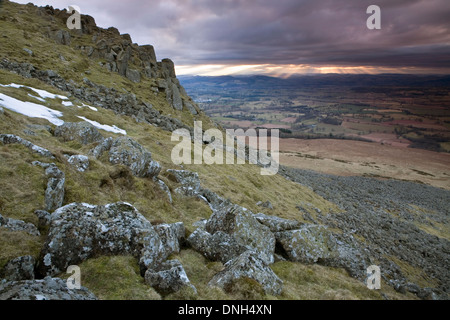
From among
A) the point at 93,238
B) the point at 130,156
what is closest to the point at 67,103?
the point at 130,156

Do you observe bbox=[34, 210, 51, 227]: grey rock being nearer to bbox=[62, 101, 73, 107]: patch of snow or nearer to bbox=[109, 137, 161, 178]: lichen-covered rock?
bbox=[109, 137, 161, 178]: lichen-covered rock

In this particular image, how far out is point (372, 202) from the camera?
2783 inches

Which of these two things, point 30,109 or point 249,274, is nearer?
point 249,274

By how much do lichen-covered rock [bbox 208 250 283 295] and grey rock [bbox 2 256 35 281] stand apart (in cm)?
782

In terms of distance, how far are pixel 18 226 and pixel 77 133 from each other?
1852 centimetres

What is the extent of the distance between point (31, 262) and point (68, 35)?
110 meters

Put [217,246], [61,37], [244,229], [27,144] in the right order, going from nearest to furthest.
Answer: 1. [217,246]
2. [244,229]
3. [27,144]
4. [61,37]

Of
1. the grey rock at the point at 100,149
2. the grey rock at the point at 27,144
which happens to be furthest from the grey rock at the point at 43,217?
the grey rock at the point at 100,149

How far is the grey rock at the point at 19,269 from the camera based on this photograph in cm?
975

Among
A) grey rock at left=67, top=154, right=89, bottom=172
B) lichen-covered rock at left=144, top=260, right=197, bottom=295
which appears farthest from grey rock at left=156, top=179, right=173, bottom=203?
lichen-covered rock at left=144, top=260, right=197, bottom=295

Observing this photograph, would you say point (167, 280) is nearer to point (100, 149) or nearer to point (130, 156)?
point (130, 156)

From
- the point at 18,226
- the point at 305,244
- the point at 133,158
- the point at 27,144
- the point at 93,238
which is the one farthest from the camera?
the point at 133,158

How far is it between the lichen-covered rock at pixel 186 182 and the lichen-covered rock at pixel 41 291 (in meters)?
17.1

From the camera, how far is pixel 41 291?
8.20 meters
